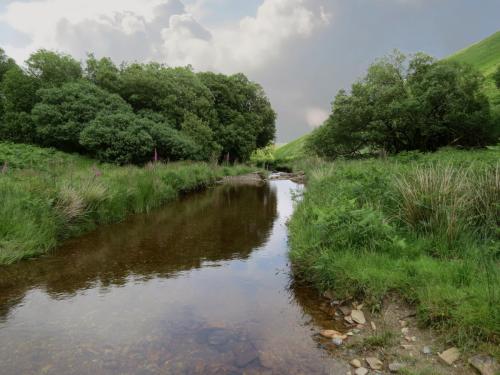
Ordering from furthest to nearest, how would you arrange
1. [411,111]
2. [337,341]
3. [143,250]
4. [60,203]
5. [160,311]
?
1. [411,111]
2. [60,203]
3. [143,250]
4. [160,311]
5. [337,341]

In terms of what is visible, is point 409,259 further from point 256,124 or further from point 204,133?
point 256,124

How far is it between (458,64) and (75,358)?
33.7 meters

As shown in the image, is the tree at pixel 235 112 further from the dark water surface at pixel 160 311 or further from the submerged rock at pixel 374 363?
the submerged rock at pixel 374 363

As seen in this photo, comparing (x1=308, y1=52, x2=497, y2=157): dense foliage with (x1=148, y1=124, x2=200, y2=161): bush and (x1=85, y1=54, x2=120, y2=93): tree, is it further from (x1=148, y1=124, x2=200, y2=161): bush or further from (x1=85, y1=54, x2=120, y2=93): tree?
(x1=85, y1=54, x2=120, y2=93): tree

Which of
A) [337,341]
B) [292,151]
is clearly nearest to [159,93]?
[337,341]

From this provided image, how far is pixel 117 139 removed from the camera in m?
20.4

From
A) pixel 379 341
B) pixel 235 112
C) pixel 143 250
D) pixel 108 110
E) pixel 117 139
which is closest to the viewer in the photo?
pixel 379 341

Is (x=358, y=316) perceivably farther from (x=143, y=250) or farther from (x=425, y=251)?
(x=143, y=250)

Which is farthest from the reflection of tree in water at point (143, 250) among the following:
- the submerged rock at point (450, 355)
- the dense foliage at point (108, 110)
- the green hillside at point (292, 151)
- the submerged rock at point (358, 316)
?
the green hillside at point (292, 151)

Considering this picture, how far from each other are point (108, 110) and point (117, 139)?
3463mm

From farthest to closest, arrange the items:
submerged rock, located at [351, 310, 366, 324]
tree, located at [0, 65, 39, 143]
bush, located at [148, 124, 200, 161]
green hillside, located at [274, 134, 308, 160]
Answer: green hillside, located at [274, 134, 308, 160]
tree, located at [0, 65, 39, 143]
bush, located at [148, 124, 200, 161]
submerged rock, located at [351, 310, 366, 324]

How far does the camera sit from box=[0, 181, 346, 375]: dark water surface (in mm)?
3541

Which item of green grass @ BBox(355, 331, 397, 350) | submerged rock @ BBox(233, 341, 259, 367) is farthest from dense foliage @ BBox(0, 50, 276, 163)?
green grass @ BBox(355, 331, 397, 350)

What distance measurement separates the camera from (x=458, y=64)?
28094mm
